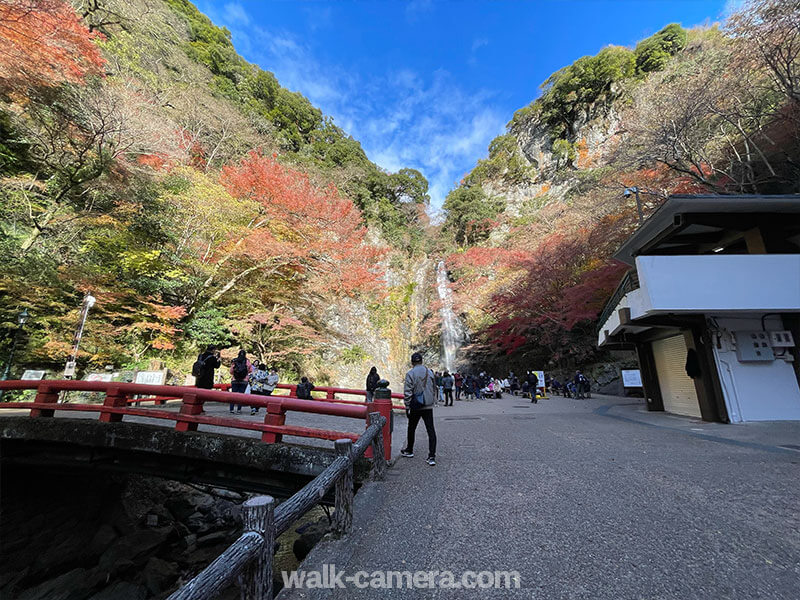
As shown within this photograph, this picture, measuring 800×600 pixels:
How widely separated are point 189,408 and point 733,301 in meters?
11.4

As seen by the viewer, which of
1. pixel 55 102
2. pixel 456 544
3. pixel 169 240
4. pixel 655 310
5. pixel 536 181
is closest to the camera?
pixel 456 544

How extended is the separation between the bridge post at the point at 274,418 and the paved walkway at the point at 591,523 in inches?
60.3

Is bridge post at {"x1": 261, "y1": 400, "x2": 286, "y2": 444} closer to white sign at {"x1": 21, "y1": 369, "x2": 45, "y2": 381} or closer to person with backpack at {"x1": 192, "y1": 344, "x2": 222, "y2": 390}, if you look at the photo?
person with backpack at {"x1": 192, "y1": 344, "x2": 222, "y2": 390}

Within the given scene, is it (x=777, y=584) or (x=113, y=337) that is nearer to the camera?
(x=777, y=584)

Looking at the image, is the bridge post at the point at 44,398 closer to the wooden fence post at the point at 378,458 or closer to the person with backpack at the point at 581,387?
the wooden fence post at the point at 378,458

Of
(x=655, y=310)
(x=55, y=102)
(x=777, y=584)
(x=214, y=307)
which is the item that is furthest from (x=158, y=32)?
(x=777, y=584)

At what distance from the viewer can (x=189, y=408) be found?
4855 mm

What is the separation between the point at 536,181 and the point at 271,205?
3078 cm

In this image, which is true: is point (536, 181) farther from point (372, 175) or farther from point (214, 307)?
point (214, 307)

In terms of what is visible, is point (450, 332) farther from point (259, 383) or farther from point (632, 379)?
point (259, 383)

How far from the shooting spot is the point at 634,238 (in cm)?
899

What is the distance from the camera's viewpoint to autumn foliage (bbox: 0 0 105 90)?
28.1ft

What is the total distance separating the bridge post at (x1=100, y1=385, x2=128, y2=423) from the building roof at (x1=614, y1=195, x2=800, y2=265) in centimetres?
1164

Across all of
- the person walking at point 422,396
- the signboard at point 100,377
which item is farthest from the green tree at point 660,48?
the signboard at point 100,377
